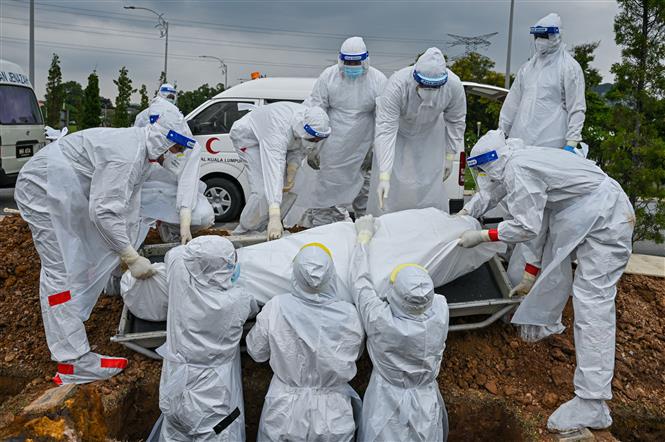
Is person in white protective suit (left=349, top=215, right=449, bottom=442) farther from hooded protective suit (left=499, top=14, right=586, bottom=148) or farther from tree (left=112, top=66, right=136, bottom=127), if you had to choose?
tree (left=112, top=66, right=136, bottom=127)

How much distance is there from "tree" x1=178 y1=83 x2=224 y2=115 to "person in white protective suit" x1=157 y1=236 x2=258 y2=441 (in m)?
24.8

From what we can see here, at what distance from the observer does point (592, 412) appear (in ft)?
10.9

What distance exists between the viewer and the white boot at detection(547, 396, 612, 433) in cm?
334

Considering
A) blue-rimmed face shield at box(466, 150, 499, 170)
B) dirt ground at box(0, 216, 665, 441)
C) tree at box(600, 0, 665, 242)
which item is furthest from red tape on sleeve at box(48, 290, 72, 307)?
tree at box(600, 0, 665, 242)

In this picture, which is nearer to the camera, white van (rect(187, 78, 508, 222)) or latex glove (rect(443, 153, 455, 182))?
latex glove (rect(443, 153, 455, 182))

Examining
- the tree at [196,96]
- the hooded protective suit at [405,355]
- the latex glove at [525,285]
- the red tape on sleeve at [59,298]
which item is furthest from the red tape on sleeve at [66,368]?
the tree at [196,96]

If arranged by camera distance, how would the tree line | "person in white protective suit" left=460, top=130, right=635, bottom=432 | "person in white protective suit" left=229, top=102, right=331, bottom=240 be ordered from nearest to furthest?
"person in white protective suit" left=460, top=130, right=635, bottom=432, "person in white protective suit" left=229, top=102, right=331, bottom=240, the tree line

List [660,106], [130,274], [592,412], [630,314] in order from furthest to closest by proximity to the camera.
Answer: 1. [660,106]
2. [630,314]
3. [130,274]
4. [592,412]

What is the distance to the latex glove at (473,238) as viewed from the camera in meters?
3.70

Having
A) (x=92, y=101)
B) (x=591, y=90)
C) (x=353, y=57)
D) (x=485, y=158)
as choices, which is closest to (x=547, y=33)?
(x=353, y=57)

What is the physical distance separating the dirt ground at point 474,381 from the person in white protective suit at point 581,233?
29cm

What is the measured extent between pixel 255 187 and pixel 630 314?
333 cm

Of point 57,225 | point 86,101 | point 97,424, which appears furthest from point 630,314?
point 86,101

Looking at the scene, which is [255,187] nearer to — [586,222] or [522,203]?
[522,203]
